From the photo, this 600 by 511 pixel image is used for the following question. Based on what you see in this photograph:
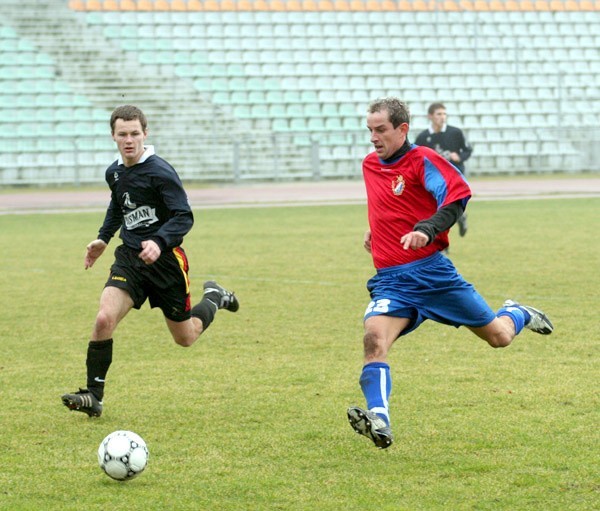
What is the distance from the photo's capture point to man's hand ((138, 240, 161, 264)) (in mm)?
6137

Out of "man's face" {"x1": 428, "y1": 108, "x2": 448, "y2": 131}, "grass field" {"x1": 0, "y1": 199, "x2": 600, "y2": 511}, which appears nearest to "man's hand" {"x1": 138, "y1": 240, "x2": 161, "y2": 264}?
"grass field" {"x1": 0, "y1": 199, "x2": 600, "y2": 511}

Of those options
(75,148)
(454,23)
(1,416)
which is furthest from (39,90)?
(1,416)

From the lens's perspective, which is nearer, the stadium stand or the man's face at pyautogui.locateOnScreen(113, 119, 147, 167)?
the man's face at pyautogui.locateOnScreen(113, 119, 147, 167)

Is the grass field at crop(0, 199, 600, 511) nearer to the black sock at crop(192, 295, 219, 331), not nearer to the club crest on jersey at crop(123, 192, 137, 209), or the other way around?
the black sock at crop(192, 295, 219, 331)

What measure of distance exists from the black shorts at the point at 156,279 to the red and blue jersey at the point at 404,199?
136 centimetres

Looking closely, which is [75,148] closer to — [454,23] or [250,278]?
[454,23]

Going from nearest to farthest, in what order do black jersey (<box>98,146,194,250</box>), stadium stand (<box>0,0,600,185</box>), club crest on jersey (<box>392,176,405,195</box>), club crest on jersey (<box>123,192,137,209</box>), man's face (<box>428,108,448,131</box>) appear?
club crest on jersey (<box>392,176,405,195</box>) → black jersey (<box>98,146,194,250</box>) → club crest on jersey (<box>123,192,137,209</box>) → man's face (<box>428,108,448,131</box>) → stadium stand (<box>0,0,600,185</box>)

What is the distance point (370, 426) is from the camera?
5.14 meters

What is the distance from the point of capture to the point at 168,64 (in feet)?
112

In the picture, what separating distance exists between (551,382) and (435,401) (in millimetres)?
904

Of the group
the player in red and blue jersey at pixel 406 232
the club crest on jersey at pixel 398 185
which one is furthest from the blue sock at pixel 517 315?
the club crest on jersey at pixel 398 185

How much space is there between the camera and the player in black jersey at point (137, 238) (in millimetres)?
6441

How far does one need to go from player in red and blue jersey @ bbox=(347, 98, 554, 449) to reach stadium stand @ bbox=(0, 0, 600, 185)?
24.8 metres

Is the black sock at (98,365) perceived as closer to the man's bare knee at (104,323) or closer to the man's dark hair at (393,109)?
the man's bare knee at (104,323)
